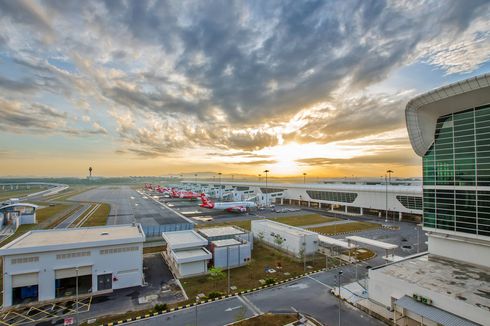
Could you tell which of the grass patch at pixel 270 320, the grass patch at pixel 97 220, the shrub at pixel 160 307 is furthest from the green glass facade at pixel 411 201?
the grass patch at pixel 97 220

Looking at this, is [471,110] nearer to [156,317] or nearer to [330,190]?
[156,317]

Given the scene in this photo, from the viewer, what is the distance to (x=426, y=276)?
33.5 m

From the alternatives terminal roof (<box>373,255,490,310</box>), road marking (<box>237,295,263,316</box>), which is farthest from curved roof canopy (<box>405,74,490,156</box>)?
road marking (<box>237,295,263,316</box>)

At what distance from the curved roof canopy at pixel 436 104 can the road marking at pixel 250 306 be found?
35817mm

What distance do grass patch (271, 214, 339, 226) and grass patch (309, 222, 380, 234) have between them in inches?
330

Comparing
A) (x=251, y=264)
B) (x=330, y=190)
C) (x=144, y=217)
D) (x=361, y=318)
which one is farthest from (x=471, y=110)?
(x=144, y=217)

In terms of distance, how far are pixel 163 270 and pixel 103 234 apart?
1236cm

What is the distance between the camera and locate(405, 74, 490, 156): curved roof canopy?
34.7 metres

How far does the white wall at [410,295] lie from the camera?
25703 millimetres

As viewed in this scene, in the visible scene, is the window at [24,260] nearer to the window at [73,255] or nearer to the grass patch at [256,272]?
the window at [73,255]

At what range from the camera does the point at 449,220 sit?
40375 mm

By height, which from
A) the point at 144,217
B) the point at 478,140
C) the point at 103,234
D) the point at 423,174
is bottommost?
the point at 144,217

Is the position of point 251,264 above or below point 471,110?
below

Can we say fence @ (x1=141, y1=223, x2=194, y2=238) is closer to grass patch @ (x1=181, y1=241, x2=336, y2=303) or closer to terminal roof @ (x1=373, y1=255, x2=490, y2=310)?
grass patch @ (x1=181, y1=241, x2=336, y2=303)
